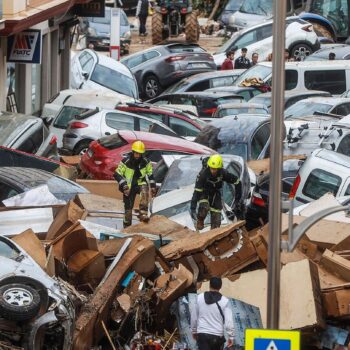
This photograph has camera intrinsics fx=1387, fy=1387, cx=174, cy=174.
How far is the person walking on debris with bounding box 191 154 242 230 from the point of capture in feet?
60.5

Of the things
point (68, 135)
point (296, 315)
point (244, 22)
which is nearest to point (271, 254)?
point (296, 315)

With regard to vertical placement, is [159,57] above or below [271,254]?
below

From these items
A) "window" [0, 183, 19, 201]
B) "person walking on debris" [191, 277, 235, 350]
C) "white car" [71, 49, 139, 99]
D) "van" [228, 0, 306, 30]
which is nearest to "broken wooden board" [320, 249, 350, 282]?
"person walking on debris" [191, 277, 235, 350]

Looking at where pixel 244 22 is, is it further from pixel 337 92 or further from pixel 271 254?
pixel 271 254

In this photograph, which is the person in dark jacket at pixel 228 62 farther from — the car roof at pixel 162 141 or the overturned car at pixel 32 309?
the overturned car at pixel 32 309

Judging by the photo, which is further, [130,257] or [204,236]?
[204,236]

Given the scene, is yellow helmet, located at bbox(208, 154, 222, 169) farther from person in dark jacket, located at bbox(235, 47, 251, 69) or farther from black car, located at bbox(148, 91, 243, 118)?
person in dark jacket, located at bbox(235, 47, 251, 69)

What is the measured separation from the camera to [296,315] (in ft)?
47.4

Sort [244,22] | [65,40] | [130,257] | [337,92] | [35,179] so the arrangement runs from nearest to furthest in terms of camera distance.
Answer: [130,257]
[35,179]
[337,92]
[65,40]
[244,22]

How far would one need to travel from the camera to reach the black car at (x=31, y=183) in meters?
19.4

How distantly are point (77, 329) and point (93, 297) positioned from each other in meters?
0.67

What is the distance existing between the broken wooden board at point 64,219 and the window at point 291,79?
1615 centimetres

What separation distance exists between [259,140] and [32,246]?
31.9 ft

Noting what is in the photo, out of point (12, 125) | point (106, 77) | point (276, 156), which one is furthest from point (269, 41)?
point (276, 156)
